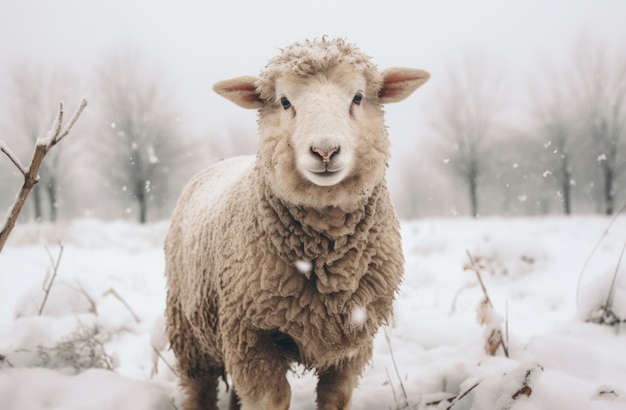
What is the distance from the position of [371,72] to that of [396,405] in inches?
66.2

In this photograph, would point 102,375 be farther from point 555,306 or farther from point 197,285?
point 555,306

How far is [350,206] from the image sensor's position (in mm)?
1905

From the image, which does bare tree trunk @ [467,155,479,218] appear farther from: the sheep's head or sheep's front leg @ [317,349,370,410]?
the sheep's head

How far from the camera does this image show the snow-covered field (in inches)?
80.0

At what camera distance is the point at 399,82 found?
216 cm

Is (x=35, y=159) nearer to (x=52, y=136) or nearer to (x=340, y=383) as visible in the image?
(x=52, y=136)

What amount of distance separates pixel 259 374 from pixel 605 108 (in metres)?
10.0

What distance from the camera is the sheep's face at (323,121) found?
5.50 ft

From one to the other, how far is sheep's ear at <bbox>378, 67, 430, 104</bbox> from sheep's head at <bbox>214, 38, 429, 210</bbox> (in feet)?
0.07

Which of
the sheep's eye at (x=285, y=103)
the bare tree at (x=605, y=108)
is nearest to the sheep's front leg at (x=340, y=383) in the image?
the sheep's eye at (x=285, y=103)

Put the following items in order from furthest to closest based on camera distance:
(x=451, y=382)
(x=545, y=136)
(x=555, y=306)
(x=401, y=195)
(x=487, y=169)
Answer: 1. (x=401, y=195)
2. (x=487, y=169)
3. (x=545, y=136)
4. (x=555, y=306)
5. (x=451, y=382)

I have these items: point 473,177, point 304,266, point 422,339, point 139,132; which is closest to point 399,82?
point 304,266

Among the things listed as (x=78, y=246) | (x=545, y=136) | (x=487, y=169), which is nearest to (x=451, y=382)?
(x=78, y=246)

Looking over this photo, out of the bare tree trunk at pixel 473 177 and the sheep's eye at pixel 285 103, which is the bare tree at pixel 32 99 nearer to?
the sheep's eye at pixel 285 103
